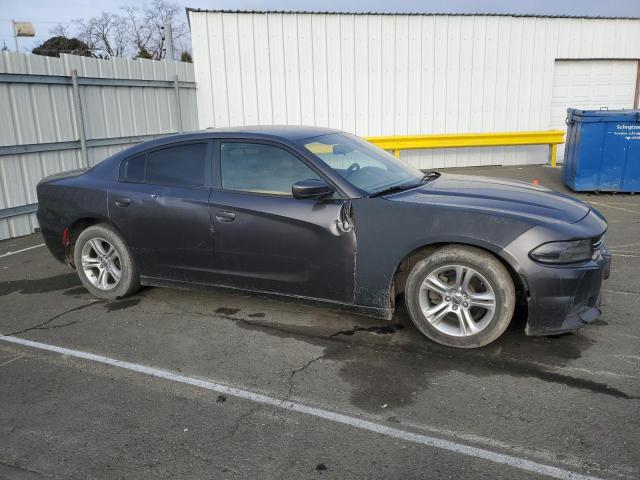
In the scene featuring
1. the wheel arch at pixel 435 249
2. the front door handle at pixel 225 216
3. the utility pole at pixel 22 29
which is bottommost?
the wheel arch at pixel 435 249

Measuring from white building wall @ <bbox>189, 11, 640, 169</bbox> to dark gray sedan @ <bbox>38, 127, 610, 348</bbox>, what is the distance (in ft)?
26.5

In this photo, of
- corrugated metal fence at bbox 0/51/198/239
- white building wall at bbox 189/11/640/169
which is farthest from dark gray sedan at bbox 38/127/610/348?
white building wall at bbox 189/11/640/169

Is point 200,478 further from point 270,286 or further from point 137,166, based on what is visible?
point 137,166

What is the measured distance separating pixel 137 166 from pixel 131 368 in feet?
6.58

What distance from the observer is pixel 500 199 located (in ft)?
13.3

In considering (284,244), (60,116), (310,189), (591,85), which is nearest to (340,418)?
(284,244)

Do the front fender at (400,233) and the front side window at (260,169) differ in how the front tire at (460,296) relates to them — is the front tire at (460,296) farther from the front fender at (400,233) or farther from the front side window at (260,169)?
the front side window at (260,169)

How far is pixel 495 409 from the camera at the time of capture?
3.17 metres

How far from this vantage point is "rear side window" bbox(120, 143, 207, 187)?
4.75m

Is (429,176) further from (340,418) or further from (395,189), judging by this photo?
(340,418)

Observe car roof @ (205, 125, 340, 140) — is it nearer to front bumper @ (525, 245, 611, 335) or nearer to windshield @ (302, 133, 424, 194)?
windshield @ (302, 133, 424, 194)

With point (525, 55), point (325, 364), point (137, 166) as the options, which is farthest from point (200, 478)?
point (525, 55)

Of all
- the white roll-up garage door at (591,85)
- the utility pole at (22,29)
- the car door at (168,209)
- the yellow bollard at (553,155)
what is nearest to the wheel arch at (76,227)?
the car door at (168,209)

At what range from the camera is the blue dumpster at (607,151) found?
32.4 ft
